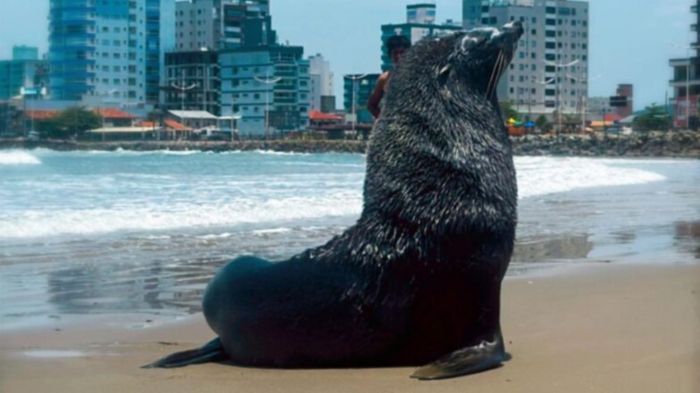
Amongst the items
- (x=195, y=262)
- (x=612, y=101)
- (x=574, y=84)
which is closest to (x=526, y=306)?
(x=195, y=262)

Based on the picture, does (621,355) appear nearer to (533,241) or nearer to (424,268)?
(424,268)

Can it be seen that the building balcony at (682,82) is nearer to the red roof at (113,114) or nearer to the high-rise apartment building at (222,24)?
the red roof at (113,114)

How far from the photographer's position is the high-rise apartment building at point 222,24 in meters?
124

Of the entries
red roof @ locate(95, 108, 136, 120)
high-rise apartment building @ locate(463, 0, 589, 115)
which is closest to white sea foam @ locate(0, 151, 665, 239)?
high-rise apartment building @ locate(463, 0, 589, 115)

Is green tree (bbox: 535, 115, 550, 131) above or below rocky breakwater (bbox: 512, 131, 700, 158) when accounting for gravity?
above

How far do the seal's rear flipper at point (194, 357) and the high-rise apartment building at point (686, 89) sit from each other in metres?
69.0

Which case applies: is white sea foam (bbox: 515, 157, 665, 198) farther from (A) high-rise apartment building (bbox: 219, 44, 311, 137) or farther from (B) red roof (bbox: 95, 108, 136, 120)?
(A) high-rise apartment building (bbox: 219, 44, 311, 137)

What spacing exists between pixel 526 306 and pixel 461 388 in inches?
98.2

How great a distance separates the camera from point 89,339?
6789 millimetres

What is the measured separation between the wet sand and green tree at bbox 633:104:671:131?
8106 centimetres

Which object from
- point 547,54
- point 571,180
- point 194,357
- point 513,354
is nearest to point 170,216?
point 194,357

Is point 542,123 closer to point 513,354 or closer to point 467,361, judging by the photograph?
point 513,354

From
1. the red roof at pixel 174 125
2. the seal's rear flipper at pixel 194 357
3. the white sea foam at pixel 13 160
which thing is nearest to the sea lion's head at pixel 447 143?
the seal's rear flipper at pixel 194 357

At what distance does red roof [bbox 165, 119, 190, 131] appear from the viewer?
116 m
